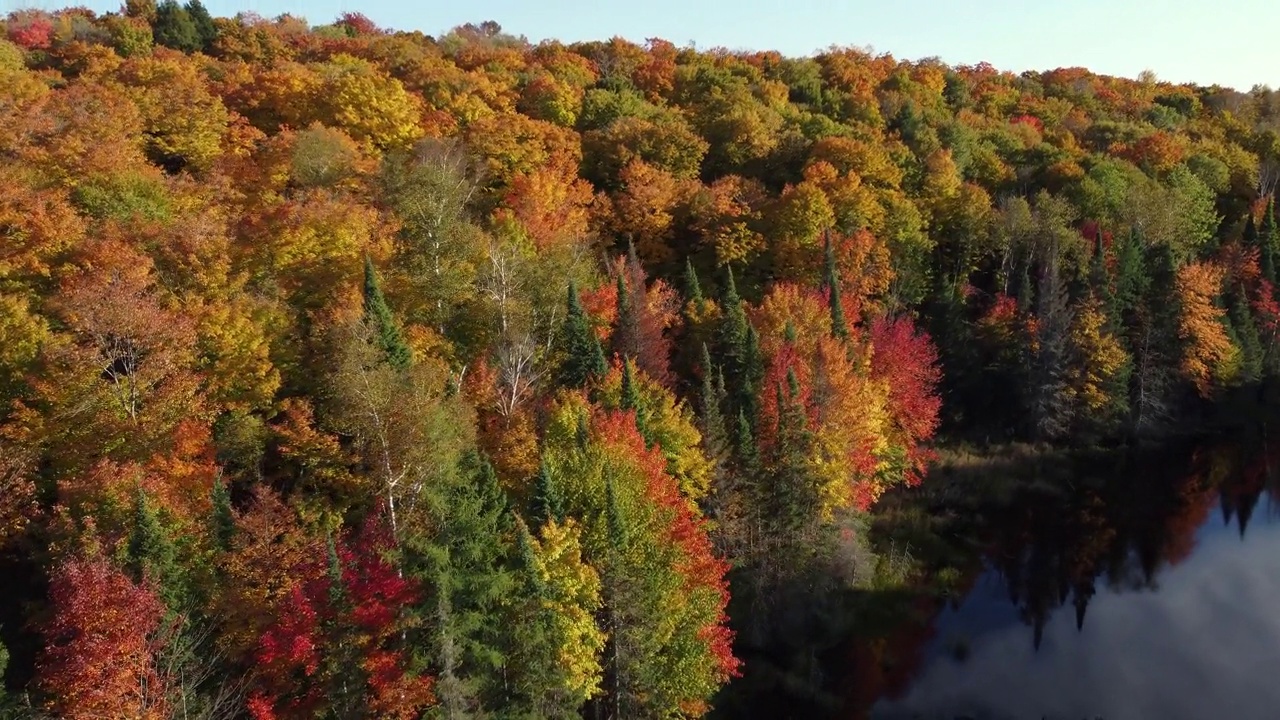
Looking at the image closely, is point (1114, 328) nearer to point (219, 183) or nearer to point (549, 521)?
point (549, 521)

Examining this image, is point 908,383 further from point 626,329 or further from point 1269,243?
point 1269,243

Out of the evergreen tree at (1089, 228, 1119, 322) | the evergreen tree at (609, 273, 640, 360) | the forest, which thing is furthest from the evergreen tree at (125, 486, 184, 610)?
the evergreen tree at (1089, 228, 1119, 322)

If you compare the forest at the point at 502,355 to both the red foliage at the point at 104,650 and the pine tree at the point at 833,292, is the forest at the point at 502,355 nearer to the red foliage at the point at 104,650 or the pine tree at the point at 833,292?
the red foliage at the point at 104,650

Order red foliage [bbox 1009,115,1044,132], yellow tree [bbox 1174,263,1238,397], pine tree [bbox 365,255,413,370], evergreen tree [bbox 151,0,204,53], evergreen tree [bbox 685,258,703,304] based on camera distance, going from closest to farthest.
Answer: pine tree [bbox 365,255,413,370], evergreen tree [bbox 685,258,703,304], yellow tree [bbox 1174,263,1238,397], evergreen tree [bbox 151,0,204,53], red foliage [bbox 1009,115,1044,132]

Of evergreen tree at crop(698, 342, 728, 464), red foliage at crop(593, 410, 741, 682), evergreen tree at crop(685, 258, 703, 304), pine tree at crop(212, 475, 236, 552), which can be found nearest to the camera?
pine tree at crop(212, 475, 236, 552)

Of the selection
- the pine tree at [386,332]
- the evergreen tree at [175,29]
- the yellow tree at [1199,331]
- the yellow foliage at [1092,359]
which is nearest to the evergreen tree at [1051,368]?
the yellow foliage at [1092,359]

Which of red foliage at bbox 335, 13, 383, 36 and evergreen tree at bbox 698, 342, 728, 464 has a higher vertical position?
red foliage at bbox 335, 13, 383, 36

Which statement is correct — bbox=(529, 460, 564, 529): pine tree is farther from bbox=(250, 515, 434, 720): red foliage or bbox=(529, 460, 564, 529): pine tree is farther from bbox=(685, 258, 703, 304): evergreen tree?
bbox=(685, 258, 703, 304): evergreen tree

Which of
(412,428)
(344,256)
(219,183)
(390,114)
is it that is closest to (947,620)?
(412,428)
